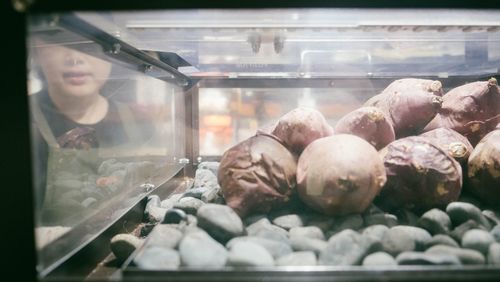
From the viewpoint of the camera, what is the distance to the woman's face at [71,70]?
116 cm

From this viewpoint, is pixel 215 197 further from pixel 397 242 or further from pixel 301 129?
pixel 397 242

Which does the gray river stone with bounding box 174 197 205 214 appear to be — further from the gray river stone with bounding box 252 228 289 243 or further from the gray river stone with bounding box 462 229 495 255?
the gray river stone with bounding box 462 229 495 255

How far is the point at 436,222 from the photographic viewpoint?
47.5 inches

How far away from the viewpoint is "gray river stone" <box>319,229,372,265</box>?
1.02 meters

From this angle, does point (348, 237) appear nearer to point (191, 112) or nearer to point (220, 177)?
point (220, 177)

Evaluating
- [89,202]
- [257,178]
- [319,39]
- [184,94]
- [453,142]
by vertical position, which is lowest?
[89,202]

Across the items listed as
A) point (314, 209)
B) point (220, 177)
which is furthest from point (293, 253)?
point (220, 177)

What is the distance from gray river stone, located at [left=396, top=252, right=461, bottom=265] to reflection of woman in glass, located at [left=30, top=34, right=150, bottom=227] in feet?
3.39

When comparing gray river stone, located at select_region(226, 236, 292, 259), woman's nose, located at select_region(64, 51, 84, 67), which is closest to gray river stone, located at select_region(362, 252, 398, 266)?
gray river stone, located at select_region(226, 236, 292, 259)

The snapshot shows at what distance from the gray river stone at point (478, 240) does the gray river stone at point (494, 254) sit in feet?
0.10

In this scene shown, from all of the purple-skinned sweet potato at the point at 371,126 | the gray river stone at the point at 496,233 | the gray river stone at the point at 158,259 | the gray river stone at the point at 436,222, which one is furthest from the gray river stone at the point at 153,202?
the gray river stone at the point at 496,233

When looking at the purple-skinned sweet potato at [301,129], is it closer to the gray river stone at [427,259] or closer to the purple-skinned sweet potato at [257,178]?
the purple-skinned sweet potato at [257,178]

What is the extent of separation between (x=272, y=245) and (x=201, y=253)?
230 millimetres

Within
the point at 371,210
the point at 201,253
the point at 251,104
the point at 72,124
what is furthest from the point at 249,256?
the point at 251,104
